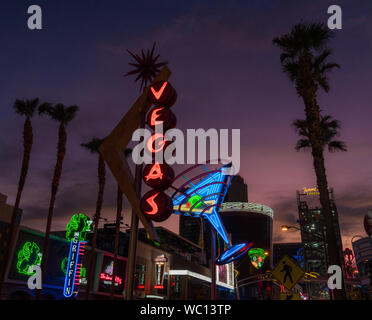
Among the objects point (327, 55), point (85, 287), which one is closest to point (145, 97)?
point (327, 55)

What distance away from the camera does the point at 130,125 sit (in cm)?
1158

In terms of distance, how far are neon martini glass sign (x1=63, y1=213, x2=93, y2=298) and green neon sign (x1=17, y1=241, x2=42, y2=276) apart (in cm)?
268

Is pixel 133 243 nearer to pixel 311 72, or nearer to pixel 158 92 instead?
pixel 158 92

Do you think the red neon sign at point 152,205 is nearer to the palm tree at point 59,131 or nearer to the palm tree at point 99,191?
the palm tree at point 59,131

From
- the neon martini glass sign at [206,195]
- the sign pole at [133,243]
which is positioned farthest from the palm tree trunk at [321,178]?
the sign pole at [133,243]

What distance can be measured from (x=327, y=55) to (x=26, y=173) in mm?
23059

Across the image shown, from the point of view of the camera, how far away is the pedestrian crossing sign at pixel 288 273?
1234 cm

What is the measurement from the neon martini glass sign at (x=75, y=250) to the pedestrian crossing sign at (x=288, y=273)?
19760 mm

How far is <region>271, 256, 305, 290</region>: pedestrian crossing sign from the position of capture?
12336mm

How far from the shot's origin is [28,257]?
974 inches

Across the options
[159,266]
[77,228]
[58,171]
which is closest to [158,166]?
[58,171]

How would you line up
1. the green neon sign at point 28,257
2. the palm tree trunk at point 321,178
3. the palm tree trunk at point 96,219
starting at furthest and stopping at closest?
the palm tree trunk at point 96,219 < the green neon sign at point 28,257 < the palm tree trunk at point 321,178

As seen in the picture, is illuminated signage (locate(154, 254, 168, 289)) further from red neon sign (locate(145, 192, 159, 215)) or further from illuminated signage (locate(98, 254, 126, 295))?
red neon sign (locate(145, 192, 159, 215))

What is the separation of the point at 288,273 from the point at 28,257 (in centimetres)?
2029
